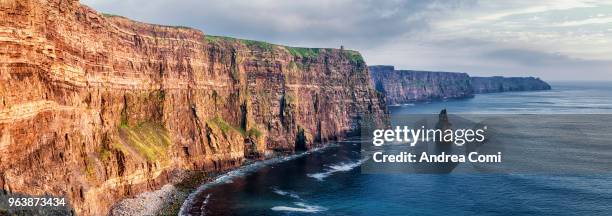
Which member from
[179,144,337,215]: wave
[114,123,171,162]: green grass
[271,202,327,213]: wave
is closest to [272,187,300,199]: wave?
[271,202,327,213]: wave

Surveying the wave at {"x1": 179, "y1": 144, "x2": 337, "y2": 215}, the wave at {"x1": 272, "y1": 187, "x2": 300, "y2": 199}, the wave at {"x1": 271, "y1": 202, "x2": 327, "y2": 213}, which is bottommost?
the wave at {"x1": 271, "y1": 202, "x2": 327, "y2": 213}

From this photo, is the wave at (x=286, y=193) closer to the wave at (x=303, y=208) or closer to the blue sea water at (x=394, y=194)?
the blue sea water at (x=394, y=194)

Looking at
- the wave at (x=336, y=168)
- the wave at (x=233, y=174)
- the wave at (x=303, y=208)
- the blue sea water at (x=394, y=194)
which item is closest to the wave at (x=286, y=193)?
the blue sea water at (x=394, y=194)

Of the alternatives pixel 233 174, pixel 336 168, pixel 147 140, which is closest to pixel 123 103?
pixel 147 140

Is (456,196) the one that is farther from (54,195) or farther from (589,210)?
Result: (54,195)

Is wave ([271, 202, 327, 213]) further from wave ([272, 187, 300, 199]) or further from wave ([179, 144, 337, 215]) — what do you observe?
wave ([179, 144, 337, 215])

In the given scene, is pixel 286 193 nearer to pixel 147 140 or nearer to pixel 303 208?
pixel 303 208
